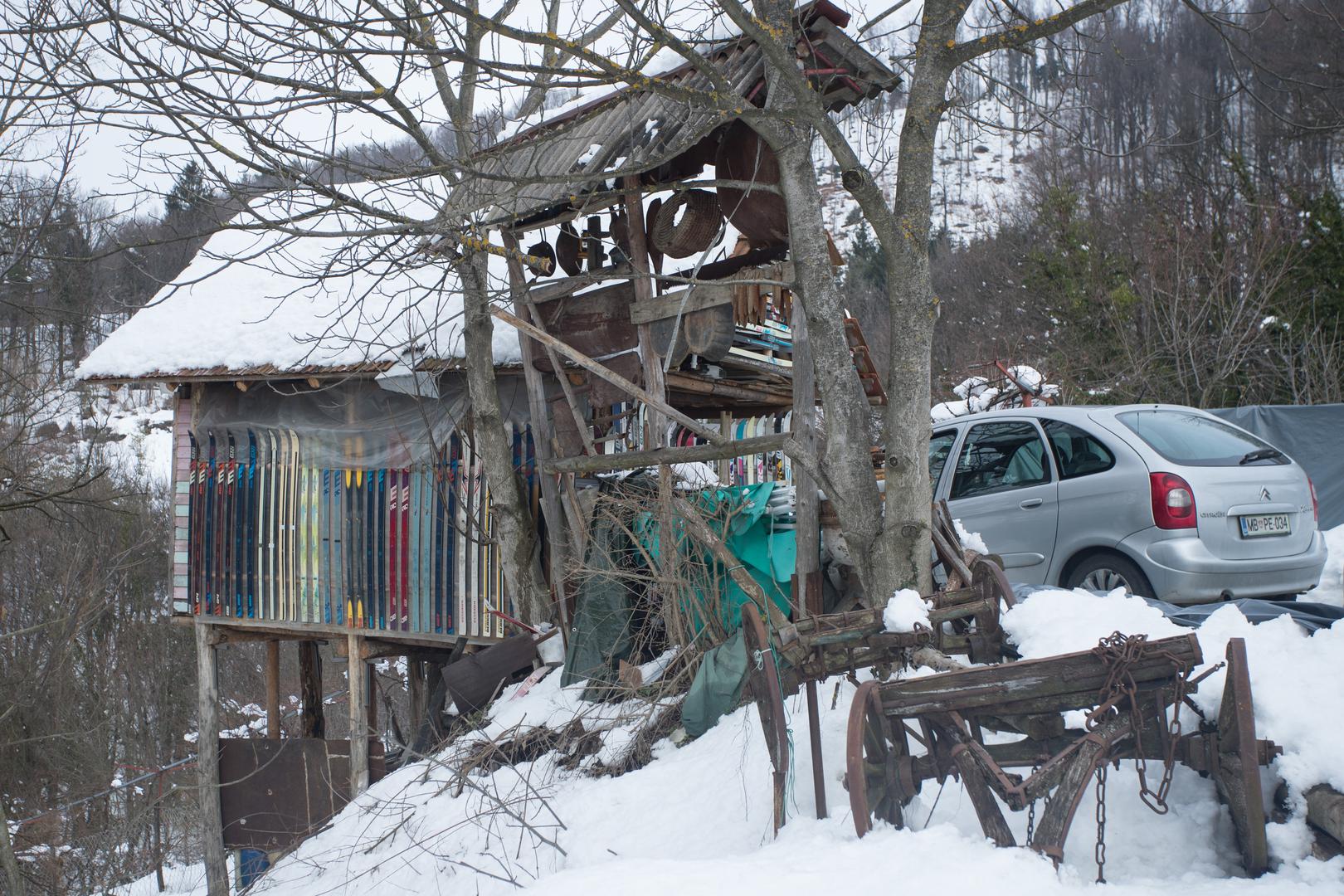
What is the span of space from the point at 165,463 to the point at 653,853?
31.2 m

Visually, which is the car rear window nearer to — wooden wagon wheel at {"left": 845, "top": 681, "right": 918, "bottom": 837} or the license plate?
the license plate

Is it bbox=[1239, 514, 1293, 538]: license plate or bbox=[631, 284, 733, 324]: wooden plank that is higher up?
bbox=[631, 284, 733, 324]: wooden plank

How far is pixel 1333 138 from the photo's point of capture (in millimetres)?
26547

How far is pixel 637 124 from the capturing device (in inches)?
281

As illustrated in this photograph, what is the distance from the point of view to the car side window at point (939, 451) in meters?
8.60

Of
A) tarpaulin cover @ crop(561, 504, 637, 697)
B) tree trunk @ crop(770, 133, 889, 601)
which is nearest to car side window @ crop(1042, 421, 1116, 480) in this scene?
tree trunk @ crop(770, 133, 889, 601)

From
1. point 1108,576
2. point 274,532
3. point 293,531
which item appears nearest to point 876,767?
point 1108,576

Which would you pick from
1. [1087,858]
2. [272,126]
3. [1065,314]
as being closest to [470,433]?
[272,126]

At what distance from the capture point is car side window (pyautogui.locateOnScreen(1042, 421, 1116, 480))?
23.5 ft

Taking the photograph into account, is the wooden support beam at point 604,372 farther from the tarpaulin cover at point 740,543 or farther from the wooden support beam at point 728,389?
the wooden support beam at point 728,389

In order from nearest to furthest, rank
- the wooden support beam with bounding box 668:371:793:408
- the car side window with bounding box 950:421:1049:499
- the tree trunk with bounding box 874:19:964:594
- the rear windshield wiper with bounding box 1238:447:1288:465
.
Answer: the tree trunk with bounding box 874:19:964:594
the rear windshield wiper with bounding box 1238:447:1288:465
the car side window with bounding box 950:421:1049:499
the wooden support beam with bounding box 668:371:793:408

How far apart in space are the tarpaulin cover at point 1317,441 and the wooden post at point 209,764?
11468 millimetres

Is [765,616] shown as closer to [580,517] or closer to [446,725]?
[580,517]

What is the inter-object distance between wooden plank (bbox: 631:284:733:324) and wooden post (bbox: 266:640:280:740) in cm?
731
